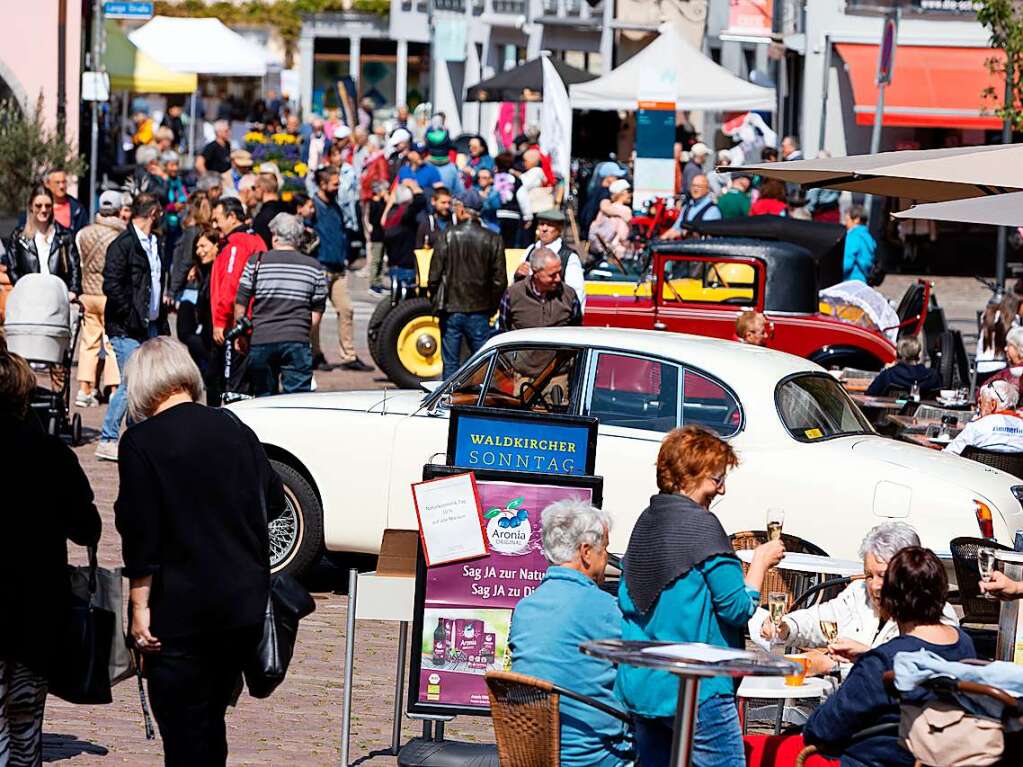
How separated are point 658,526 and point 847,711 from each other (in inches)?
32.9

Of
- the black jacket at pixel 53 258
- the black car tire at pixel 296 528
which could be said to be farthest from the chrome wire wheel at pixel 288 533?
the black jacket at pixel 53 258

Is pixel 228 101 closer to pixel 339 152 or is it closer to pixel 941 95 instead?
pixel 339 152

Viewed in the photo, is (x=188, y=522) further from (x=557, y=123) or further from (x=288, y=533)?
(x=557, y=123)

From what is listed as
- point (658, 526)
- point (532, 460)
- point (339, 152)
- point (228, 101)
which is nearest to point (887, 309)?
point (532, 460)

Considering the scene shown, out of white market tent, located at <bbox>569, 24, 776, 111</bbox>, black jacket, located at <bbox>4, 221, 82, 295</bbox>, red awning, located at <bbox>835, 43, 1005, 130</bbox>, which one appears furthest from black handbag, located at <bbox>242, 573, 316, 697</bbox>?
red awning, located at <bbox>835, 43, 1005, 130</bbox>

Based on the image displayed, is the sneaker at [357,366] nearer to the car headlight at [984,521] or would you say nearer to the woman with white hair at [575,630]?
the car headlight at [984,521]

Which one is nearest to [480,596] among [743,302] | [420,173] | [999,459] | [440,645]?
[440,645]

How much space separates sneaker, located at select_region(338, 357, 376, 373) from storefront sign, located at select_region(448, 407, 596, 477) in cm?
1205

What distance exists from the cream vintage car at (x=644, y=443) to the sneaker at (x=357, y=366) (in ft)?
29.3

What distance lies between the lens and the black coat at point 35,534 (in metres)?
5.78

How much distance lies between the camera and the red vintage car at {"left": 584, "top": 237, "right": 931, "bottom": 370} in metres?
15.9

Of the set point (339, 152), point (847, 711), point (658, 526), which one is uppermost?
point (339, 152)

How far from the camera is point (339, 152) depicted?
104 feet

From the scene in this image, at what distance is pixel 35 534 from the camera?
5.80 metres
